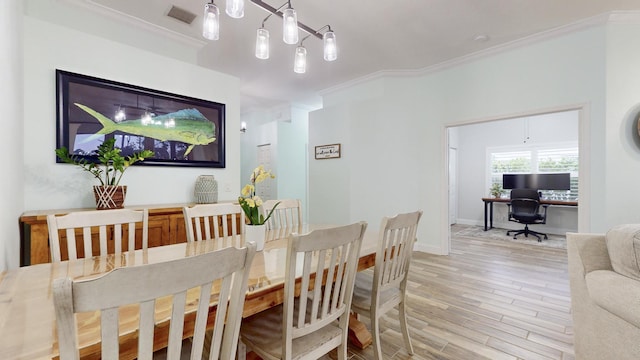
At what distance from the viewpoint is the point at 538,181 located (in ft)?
18.5

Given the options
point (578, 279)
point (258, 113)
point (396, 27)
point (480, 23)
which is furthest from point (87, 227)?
point (258, 113)

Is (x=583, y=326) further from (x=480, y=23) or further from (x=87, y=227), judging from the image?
(x=480, y=23)

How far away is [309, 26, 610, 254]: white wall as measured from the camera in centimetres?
291

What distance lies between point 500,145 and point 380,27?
4.79m

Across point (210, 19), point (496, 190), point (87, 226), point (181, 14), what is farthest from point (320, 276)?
point (496, 190)

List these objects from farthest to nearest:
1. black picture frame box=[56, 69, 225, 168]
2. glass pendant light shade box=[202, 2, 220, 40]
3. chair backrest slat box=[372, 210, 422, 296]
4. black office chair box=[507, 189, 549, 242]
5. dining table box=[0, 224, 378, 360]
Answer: black office chair box=[507, 189, 549, 242] → black picture frame box=[56, 69, 225, 168] → glass pendant light shade box=[202, 2, 220, 40] → chair backrest slat box=[372, 210, 422, 296] → dining table box=[0, 224, 378, 360]

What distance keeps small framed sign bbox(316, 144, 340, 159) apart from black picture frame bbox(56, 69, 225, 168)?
2054 mm

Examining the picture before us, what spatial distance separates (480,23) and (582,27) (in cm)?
107

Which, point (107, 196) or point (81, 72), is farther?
point (81, 72)

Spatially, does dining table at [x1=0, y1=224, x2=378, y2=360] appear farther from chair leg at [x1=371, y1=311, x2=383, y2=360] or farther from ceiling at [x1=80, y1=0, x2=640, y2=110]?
ceiling at [x1=80, y1=0, x2=640, y2=110]

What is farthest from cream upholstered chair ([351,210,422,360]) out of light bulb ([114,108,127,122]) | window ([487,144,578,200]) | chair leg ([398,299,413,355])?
window ([487,144,578,200])

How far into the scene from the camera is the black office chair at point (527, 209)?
5039 mm

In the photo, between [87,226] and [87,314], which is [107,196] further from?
[87,314]

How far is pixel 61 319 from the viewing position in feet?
1.75
